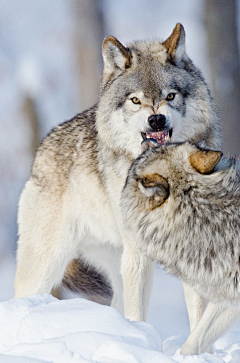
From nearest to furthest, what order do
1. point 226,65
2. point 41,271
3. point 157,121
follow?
point 157,121 < point 41,271 < point 226,65

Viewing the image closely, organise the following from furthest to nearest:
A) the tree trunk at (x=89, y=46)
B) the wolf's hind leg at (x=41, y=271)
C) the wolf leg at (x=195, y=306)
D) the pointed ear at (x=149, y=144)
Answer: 1. the tree trunk at (x=89, y=46)
2. the wolf's hind leg at (x=41, y=271)
3. the wolf leg at (x=195, y=306)
4. the pointed ear at (x=149, y=144)

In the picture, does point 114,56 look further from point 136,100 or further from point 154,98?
point 154,98

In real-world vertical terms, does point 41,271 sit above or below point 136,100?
below

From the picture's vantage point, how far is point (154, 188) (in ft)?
8.54

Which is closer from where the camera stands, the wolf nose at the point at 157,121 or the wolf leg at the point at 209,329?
the wolf leg at the point at 209,329

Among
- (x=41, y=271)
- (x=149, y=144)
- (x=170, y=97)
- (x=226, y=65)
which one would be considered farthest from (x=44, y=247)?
(x=226, y=65)

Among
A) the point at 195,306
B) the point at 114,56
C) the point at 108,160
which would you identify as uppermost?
the point at 114,56

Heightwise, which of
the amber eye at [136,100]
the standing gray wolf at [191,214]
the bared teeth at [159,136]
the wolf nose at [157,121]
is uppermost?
the amber eye at [136,100]

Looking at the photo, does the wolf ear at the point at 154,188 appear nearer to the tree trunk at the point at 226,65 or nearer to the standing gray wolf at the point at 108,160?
the standing gray wolf at the point at 108,160

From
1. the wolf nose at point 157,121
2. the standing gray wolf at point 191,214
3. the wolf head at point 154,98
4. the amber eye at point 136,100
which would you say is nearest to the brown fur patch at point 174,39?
the wolf head at point 154,98

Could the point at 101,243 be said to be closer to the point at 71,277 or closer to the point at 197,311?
the point at 71,277

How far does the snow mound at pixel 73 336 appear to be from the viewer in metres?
Result: 1.92

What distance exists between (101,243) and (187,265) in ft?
5.70

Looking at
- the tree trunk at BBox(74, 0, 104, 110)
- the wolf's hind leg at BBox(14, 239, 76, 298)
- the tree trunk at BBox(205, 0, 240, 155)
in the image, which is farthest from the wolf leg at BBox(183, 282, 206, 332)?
the tree trunk at BBox(74, 0, 104, 110)
